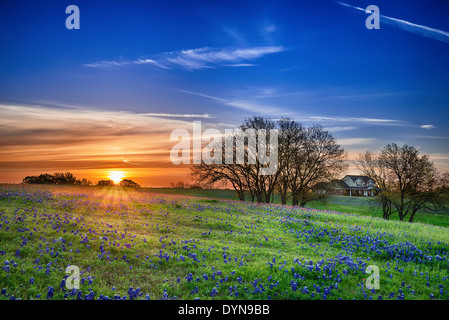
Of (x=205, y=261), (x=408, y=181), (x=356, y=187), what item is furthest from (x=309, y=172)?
(x=356, y=187)

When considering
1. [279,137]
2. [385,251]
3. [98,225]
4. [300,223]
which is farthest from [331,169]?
[98,225]

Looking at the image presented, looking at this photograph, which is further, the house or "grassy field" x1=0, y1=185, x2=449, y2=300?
the house

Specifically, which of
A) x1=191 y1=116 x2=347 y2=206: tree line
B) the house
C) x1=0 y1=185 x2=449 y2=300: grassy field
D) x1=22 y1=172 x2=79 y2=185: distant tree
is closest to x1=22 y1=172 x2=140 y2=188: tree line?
x1=22 y1=172 x2=79 y2=185: distant tree

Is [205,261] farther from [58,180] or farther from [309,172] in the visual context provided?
[58,180]

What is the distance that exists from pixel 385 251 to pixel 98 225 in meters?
12.5

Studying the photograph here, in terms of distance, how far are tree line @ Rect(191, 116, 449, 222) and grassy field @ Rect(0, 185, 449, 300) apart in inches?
1171

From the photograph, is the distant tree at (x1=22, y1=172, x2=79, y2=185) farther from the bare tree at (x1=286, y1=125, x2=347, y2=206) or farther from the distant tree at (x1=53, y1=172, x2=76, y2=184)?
the bare tree at (x1=286, y1=125, x2=347, y2=206)

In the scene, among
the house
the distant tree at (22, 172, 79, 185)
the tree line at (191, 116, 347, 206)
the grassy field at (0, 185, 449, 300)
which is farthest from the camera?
the house

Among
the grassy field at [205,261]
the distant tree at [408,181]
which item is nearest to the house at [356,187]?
the distant tree at [408,181]

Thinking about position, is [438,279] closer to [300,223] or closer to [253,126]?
[300,223]

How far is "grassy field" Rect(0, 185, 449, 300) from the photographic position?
24.6 ft

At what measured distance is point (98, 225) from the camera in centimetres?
1360

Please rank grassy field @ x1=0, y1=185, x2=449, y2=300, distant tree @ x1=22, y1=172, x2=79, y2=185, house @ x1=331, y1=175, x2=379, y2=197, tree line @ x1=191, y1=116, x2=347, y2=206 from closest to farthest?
grassy field @ x1=0, y1=185, x2=449, y2=300 < tree line @ x1=191, y1=116, x2=347, y2=206 < distant tree @ x1=22, y1=172, x2=79, y2=185 < house @ x1=331, y1=175, x2=379, y2=197

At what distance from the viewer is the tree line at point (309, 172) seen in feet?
151
